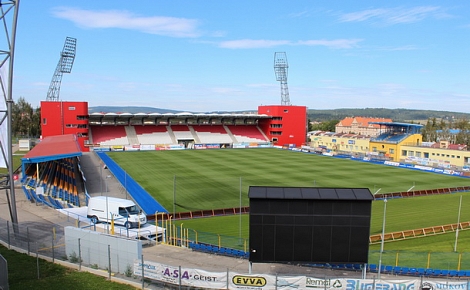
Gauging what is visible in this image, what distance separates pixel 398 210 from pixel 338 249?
21.3m

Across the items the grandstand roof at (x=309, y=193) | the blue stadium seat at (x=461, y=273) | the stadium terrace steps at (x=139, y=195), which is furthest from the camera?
the stadium terrace steps at (x=139, y=195)

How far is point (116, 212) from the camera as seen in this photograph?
23.1 meters

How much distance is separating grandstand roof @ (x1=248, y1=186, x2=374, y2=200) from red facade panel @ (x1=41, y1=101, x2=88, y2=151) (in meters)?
65.0

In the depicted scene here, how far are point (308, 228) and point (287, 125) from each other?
251 ft

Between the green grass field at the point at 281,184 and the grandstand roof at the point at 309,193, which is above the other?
the grandstand roof at the point at 309,193

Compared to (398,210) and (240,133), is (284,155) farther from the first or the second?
(398,210)

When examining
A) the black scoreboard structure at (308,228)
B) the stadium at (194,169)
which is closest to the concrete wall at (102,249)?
the stadium at (194,169)

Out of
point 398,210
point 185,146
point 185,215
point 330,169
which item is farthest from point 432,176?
point 185,146

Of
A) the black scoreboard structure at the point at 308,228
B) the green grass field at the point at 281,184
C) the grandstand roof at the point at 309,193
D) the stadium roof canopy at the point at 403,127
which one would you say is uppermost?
the stadium roof canopy at the point at 403,127

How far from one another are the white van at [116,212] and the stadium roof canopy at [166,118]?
58728 mm

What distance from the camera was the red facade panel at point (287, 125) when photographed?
8850cm

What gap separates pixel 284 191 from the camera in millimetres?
13477


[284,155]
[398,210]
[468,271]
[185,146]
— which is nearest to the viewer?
[468,271]

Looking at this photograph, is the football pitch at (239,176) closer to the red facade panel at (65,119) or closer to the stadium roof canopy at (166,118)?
the red facade panel at (65,119)
